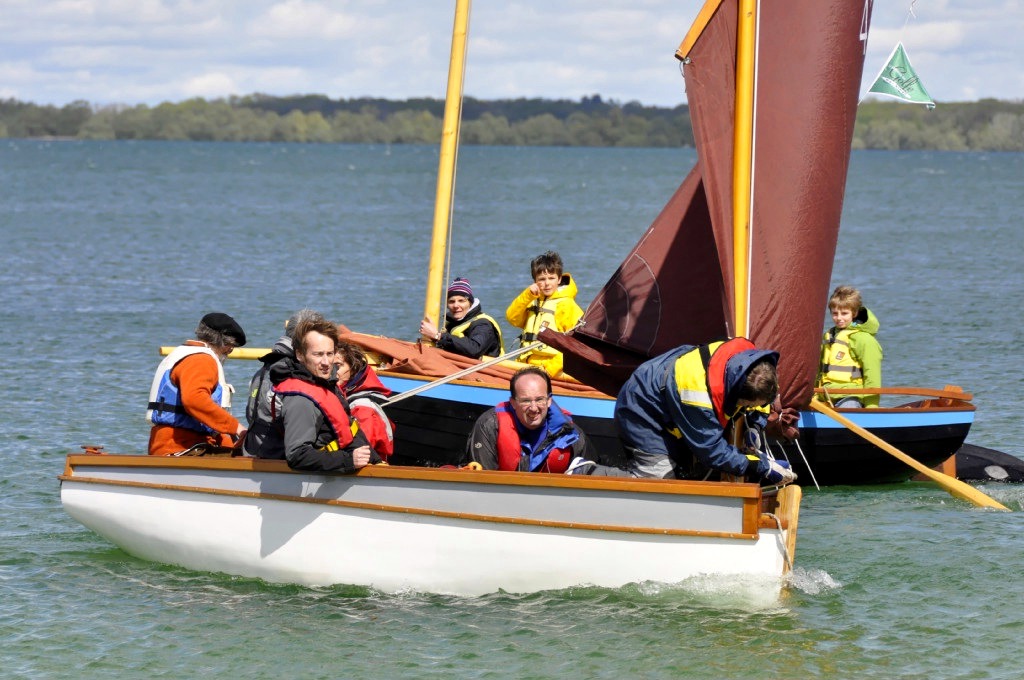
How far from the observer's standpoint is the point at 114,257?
133 ft

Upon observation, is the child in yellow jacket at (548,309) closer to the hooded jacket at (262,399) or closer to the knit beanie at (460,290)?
the knit beanie at (460,290)

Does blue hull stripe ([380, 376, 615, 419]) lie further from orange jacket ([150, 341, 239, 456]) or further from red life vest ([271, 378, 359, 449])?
red life vest ([271, 378, 359, 449])

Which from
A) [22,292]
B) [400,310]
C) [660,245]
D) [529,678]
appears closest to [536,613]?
[529,678]

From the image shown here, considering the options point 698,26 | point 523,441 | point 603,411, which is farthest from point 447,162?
point 523,441

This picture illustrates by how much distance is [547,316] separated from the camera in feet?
43.8

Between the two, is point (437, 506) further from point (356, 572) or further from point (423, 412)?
point (423, 412)

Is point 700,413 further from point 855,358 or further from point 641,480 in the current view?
point 855,358

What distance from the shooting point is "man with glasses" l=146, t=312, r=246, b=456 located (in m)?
9.87

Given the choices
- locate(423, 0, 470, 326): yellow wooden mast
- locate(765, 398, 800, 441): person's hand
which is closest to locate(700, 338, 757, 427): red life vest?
locate(765, 398, 800, 441): person's hand

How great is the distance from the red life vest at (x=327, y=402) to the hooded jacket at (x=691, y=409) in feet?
5.60

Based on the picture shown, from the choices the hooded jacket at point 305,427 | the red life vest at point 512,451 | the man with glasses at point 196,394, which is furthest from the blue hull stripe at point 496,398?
the hooded jacket at point 305,427

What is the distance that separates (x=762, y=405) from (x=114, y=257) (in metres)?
34.3

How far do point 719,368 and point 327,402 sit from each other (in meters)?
2.36

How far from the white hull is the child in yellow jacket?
4.07 m
